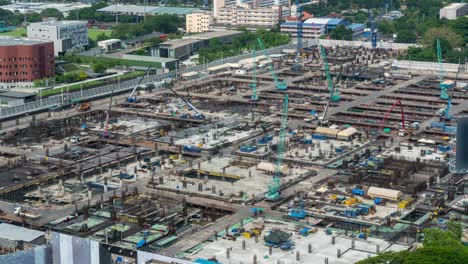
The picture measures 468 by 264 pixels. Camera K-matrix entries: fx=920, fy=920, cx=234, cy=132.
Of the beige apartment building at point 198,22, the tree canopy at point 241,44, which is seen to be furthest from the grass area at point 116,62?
the beige apartment building at point 198,22

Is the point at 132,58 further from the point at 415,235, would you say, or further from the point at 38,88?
the point at 415,235

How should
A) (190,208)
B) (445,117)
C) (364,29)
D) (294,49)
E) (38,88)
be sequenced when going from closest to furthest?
(190,208), (445,117), (38,88), (294,49), (364,29)

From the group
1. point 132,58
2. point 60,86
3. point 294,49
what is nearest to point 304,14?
point 294,49

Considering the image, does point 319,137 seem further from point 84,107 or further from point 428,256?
point 428,256

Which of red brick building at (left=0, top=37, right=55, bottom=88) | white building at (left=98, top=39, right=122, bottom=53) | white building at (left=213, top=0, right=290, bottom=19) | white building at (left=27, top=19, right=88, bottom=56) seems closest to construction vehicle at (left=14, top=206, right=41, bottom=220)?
red brick building at (left=0, top=37, right=55, bottom=88)

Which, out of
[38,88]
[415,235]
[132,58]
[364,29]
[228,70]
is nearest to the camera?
[415,235]

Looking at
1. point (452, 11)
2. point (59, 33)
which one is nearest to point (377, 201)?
point (59, 33)
